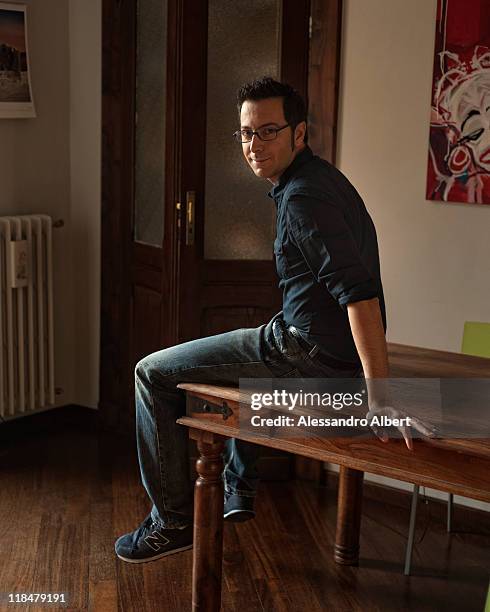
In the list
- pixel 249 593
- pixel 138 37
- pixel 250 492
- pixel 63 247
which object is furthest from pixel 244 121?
pixel 63 247

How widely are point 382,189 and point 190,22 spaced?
1.00m

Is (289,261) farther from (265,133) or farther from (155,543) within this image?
(155,543)

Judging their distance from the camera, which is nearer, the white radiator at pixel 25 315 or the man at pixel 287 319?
the man at pixel 287 319

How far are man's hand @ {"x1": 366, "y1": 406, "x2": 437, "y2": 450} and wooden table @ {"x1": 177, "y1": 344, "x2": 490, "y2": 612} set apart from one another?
21mm

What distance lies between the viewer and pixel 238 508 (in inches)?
121

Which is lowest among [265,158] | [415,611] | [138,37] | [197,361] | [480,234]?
[415,611]

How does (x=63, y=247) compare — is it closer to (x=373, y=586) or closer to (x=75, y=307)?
(x=75, y=307)

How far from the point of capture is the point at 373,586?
3188 millimetres

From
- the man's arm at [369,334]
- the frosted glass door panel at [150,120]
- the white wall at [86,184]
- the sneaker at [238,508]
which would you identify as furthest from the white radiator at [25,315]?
the man's arm at [369,334]

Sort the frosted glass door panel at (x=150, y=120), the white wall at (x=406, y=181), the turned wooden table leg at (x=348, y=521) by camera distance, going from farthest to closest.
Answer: the frosted glass door panel at (x=150, y=120)
the white wall at (x=406, y=181)
the turned wooden table leg at (x=348, y=521)

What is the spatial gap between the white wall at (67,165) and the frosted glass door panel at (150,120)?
0.30m

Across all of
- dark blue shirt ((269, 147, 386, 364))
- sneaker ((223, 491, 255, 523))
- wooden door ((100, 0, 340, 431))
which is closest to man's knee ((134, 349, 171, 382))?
dark blue shirt ((269, 147, 386, 364))

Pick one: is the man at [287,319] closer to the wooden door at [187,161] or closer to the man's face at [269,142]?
the man's face at [269,142]

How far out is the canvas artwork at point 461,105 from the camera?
3.48m
